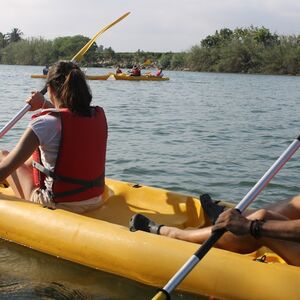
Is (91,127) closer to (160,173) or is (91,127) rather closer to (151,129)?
(160,173)

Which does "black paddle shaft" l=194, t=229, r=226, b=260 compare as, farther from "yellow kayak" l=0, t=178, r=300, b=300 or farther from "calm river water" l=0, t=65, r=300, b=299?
"calm river water" l=0, t=65, r=300, b=299

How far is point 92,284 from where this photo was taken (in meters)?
3.39

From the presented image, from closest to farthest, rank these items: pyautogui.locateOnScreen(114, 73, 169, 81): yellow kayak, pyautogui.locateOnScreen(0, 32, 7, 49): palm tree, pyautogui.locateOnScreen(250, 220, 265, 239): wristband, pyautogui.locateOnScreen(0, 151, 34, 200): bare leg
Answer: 1. pyautogui.locateOnScreen(250, 220, 265, 239): wristband
2. pyautogui.locateOnScreen(0, 151, 34, 200): bare leg
3. pyautogui.locateOnScreen(114, 73, 169, 81): yellow kayak
4. pyautogui.locateOnScreen(0, 32, 7, 49): palm tree

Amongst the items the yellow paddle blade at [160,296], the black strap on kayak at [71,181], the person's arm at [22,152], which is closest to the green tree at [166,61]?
the black strap on kayak at [71,181]

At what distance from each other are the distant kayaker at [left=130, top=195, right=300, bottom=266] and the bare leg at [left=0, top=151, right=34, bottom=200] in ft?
2.77

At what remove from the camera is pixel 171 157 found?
7.45 meters

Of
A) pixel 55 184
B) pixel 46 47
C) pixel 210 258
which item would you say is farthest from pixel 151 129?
pixel 46 47

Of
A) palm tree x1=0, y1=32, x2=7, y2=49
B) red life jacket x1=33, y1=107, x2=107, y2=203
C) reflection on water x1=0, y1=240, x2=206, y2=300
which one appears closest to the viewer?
reflection on water x1=0, y1=240, x2=206, y2=300

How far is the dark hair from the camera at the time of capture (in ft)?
11.3

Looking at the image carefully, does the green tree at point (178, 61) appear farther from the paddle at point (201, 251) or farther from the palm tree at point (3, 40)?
the paddle at point (201, 251)

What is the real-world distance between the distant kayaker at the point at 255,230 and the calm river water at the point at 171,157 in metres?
0.34

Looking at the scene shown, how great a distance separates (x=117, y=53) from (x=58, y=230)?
218ft

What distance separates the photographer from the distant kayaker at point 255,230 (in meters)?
2.63

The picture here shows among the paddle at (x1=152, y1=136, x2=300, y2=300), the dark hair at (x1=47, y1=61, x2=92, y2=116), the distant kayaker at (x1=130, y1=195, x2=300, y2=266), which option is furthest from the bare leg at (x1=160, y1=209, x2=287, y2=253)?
the dark hair at (x1=47, y1=61, x2=92, y2=116)
